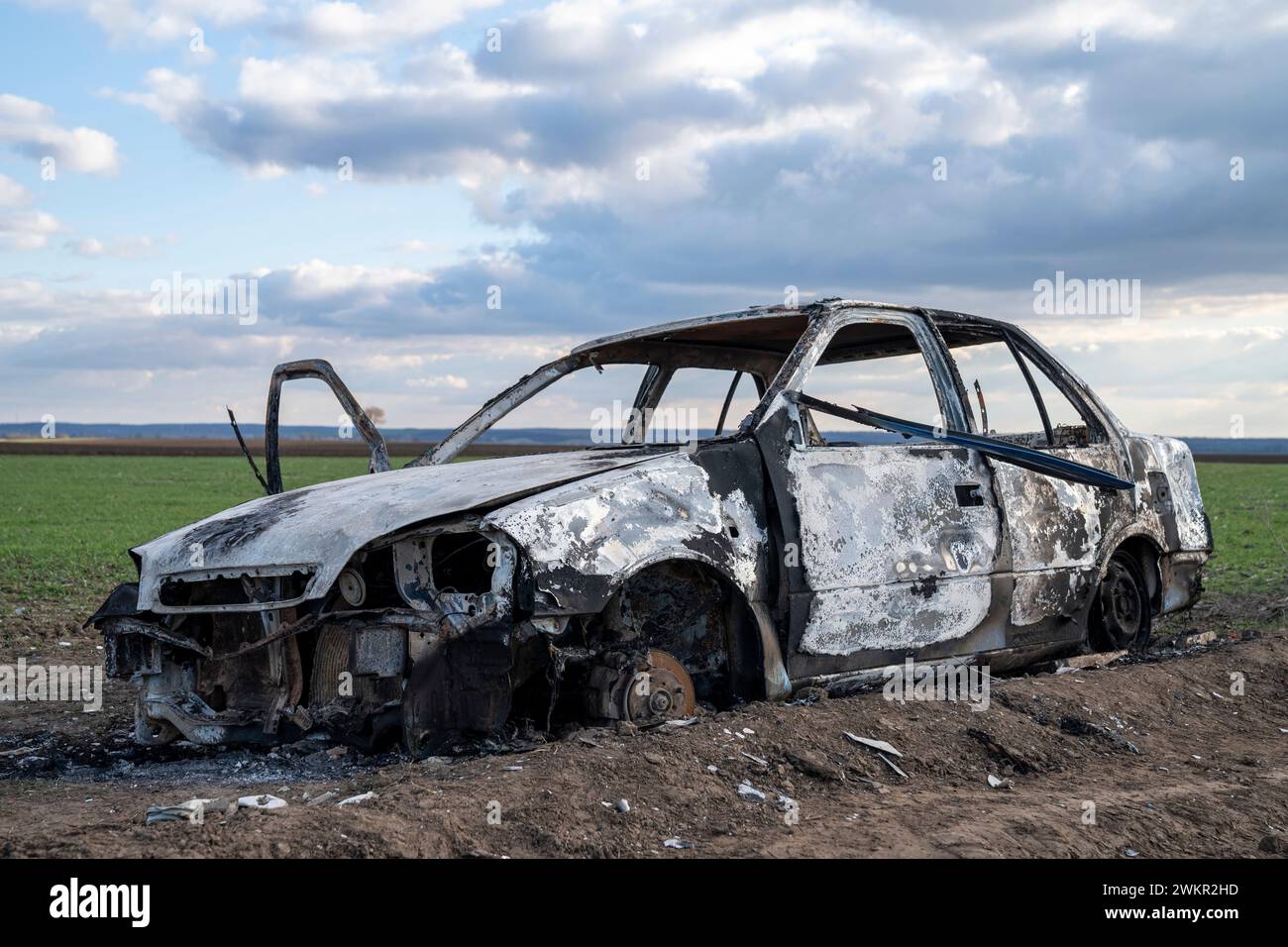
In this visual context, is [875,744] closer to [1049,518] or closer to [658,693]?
[658,693]

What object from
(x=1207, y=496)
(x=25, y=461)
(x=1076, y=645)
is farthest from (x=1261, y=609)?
(x=25, y=461)

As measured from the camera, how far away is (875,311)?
6.12 m

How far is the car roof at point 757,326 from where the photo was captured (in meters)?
6.04

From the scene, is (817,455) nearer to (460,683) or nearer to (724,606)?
(724,606)

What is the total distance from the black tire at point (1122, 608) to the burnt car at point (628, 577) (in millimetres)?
455

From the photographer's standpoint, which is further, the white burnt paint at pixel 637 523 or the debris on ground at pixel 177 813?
the white burnt paint at pixel 637 523

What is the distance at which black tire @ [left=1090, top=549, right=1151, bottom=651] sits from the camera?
282 inches

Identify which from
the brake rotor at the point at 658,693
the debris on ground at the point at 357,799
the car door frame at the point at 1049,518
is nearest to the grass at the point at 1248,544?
the car door frame at the point at 1049,518

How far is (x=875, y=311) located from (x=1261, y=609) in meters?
6.13

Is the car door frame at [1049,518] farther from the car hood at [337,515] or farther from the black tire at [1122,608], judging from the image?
the car hood at [337,515]

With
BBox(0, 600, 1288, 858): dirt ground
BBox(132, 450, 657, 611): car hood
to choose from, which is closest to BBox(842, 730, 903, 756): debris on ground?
BBox(0, 600, 1288, 858): dirt ground

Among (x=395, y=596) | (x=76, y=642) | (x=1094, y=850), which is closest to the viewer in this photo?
(x=1094, y=850)

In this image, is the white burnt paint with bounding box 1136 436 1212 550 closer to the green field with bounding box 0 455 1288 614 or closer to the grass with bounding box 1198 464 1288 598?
the grass with bounding box 1198 464 1288 598

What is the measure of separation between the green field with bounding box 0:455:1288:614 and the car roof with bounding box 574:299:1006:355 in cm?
662
